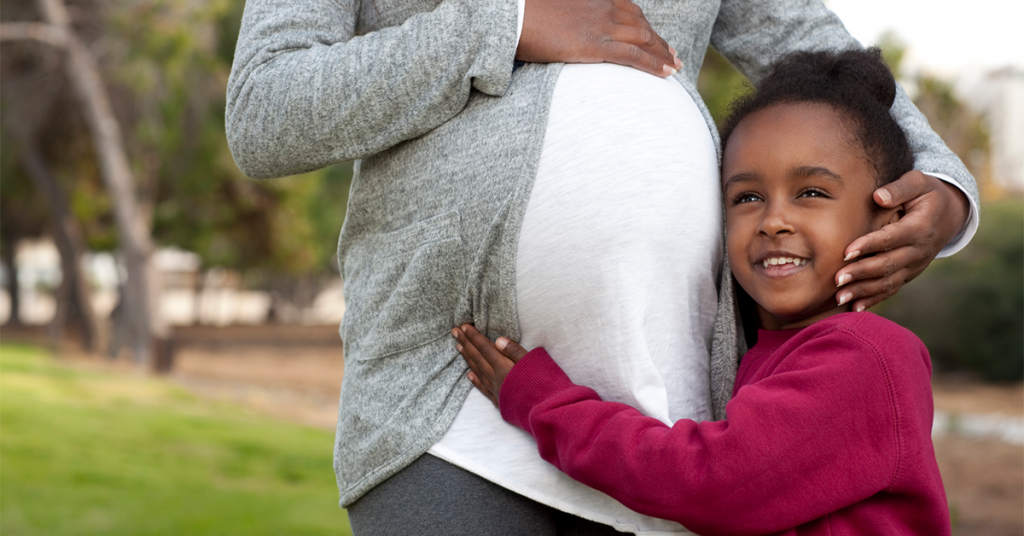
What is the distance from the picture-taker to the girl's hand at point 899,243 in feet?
4.06

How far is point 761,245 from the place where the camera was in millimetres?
1259

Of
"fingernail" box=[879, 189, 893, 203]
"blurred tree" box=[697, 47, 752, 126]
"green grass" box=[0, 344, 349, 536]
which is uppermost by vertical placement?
"fingernail" box=[879, 189, 893, 203]

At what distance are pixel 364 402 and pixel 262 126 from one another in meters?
0.43

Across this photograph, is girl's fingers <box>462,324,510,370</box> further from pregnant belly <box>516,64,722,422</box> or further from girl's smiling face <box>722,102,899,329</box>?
girl's smiling face <box>722,102,899,329</box>

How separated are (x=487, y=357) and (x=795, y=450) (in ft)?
1.41

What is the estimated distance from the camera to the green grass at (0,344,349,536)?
5465mm

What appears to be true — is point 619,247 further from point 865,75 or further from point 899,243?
point 865,75

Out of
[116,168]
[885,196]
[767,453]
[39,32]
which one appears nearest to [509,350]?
[767,453]

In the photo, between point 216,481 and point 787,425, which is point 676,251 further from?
point 216,481

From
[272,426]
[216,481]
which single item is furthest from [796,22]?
[272,426]

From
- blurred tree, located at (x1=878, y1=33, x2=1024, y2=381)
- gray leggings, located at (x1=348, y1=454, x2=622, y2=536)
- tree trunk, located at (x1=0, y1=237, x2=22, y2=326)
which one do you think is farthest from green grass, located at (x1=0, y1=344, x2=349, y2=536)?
tree trunk, located at (x1=0, y1=237, x2=22, y2=326)

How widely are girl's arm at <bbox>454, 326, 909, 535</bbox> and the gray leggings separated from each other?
120mm

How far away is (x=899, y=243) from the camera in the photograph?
1255 mm

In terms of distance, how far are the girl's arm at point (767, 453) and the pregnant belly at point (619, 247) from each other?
81 mm
